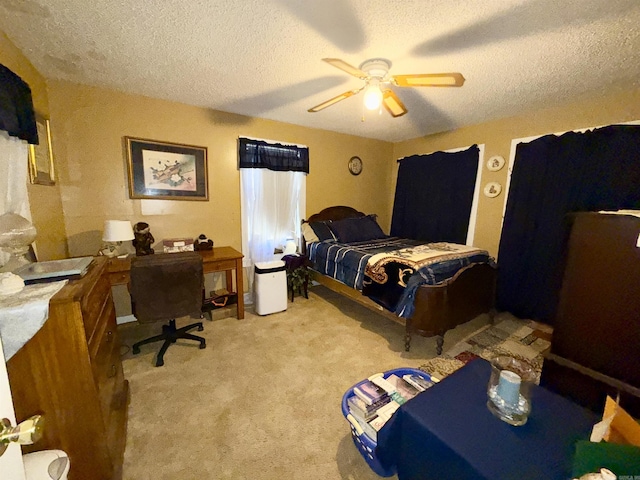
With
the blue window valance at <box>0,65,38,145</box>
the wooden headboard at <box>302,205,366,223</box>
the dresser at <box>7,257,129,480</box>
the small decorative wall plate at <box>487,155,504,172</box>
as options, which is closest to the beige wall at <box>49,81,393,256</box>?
the wooden headboard at <box>302,205,366,223</box>

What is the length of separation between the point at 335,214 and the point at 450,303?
2.28 m

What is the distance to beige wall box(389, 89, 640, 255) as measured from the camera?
2570mm

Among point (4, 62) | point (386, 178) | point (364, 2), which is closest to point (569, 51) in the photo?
point (364, 2)

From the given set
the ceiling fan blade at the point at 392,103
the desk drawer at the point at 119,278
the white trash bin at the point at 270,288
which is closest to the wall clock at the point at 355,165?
the ceiling fan blade at the point at 392,103

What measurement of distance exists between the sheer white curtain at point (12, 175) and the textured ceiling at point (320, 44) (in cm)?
73

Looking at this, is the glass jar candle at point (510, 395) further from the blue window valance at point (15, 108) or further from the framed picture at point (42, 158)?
the framed picture at point (42, 158)

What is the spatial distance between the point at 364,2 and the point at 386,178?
11.8ft

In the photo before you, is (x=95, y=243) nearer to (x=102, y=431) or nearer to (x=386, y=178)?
(x=102, y=431)

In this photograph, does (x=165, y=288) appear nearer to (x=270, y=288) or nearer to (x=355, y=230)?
(x=270, y=288)

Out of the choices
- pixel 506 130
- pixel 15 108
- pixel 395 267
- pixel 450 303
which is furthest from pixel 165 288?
pixel 506 130

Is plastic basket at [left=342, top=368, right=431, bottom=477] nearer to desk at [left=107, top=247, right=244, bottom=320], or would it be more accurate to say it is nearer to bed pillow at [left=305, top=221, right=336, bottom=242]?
desk at [left=107, top=247, right=244, bottom=320]

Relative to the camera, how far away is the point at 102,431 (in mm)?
1207

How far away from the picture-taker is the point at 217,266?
2.80 meters

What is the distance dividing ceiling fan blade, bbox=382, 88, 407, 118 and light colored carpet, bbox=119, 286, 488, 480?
7.13ft
